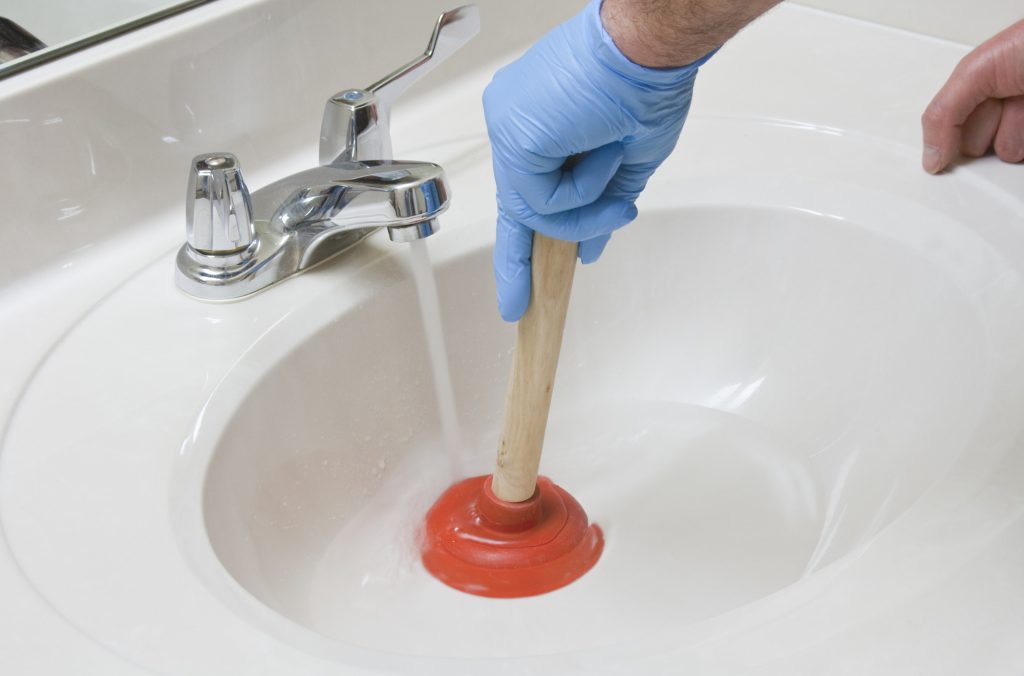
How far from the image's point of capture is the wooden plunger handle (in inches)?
22.2

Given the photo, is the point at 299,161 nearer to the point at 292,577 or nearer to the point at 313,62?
the point at 313,62

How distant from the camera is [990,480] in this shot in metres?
0.49

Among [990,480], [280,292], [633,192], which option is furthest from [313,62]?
[990,480]

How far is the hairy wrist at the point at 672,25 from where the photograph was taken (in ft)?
1.39

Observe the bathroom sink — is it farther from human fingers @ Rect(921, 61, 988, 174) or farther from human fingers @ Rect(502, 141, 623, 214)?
human fingers @ Rect(502, 141, 623, 214)

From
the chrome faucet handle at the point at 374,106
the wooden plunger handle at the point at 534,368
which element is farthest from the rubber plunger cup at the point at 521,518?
the chrome faucet handle at the point at 374,106

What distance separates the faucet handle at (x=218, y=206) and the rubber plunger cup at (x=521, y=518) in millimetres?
172

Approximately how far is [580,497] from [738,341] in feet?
0.55

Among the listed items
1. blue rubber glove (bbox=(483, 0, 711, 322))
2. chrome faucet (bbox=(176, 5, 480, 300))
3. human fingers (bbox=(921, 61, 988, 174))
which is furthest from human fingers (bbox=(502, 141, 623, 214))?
human fingers (bbox=(921, 61, 988, 174))

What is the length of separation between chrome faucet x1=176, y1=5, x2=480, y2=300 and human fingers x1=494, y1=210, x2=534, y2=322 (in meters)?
0.06

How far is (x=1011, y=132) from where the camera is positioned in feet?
2.42

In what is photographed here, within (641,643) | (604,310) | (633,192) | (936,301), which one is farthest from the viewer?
(604,310)

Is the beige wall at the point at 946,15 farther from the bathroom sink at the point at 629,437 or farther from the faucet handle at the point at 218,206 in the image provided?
the faucet handle at the point at 218,206

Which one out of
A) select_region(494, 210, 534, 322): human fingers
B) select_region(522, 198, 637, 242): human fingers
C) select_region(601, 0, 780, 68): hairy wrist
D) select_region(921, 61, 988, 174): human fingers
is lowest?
select_region(921, 61, 988, 174): human fingers
